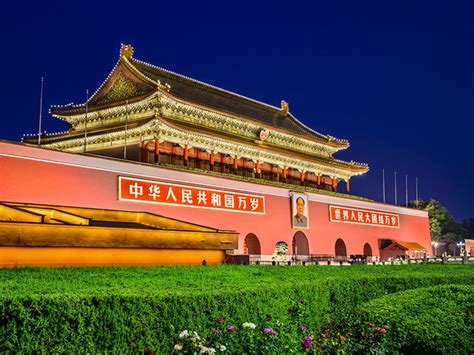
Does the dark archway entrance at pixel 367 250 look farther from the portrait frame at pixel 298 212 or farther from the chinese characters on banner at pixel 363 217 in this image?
the portrait frame at pixel 298 212

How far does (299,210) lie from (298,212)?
14 centimetres

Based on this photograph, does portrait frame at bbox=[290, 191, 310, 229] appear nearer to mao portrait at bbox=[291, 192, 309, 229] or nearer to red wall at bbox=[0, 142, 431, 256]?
mao portrait at bbox=[291, 192, 309, 229]

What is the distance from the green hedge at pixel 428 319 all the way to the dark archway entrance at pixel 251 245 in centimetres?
1883

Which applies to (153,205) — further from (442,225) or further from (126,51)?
(442,225)

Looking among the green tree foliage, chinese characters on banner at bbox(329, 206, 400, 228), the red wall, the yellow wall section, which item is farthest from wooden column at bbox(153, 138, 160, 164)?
the green tree foliage

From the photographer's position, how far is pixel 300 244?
30.4 metres

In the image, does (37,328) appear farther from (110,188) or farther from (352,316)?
(110,188)

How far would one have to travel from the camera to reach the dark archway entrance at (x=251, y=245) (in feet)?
88.3

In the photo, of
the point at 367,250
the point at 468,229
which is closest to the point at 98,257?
the point at 367,250

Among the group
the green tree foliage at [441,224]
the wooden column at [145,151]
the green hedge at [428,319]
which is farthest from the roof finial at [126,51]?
the green tree foliage at [441,224]

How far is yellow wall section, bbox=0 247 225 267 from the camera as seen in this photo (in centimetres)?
954

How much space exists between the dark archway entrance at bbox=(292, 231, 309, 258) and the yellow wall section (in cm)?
1749

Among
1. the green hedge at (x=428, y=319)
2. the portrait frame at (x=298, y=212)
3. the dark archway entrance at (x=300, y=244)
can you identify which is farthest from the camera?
the dark archway entrance at (x=300, y=244)

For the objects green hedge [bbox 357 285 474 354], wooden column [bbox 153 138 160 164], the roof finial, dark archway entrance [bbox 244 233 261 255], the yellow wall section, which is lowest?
green hedge [bbox 357 285 474 354]
